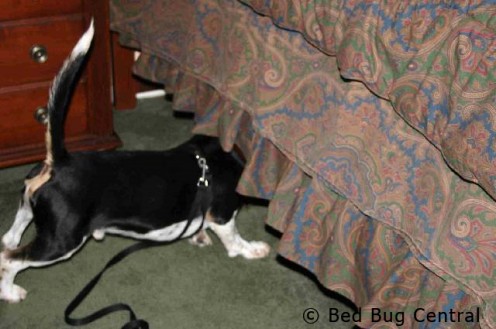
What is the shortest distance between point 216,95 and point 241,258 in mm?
513

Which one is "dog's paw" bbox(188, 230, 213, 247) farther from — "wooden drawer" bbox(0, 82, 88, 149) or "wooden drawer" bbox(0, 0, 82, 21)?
"wooden drawer" bbox(0, 0, 82, 21)

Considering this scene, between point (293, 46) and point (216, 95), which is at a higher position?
point (293, 46)

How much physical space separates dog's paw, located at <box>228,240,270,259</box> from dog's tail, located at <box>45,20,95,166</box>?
648 millimetres

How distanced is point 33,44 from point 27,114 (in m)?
0.25

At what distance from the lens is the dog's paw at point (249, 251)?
205 centimetres

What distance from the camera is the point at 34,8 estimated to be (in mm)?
1990

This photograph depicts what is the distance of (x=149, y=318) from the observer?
181 cm

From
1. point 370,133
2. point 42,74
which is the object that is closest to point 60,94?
point 42,74

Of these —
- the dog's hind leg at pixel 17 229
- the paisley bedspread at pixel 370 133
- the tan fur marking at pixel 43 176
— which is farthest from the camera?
the dog's hind leg at pixel 17 229

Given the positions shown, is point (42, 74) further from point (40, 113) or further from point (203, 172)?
point (203, 172)

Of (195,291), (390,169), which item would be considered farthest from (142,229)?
(390,169)

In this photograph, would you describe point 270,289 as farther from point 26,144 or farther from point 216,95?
point 26,144

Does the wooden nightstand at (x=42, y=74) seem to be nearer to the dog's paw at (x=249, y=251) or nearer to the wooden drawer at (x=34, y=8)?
the wooden drawer at (x=34, y=8)

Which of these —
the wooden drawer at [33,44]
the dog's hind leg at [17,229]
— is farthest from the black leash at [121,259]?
the wooden drawer at [33,44]
